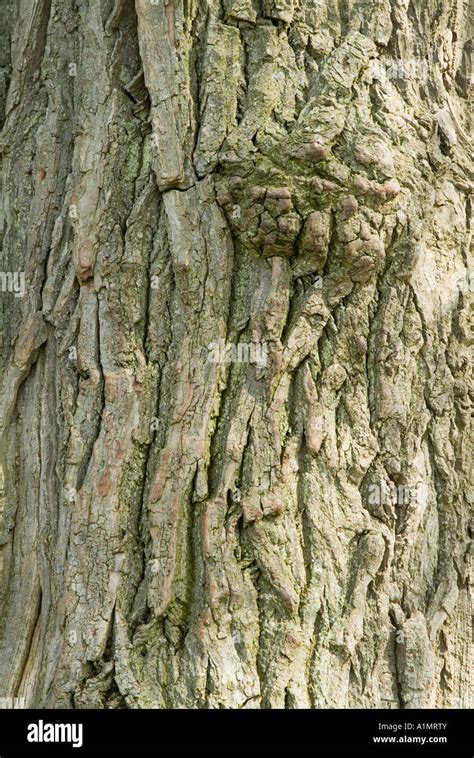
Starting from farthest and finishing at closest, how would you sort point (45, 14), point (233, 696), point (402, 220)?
point (45, 14) → point (402, 220) → point (233, 696)

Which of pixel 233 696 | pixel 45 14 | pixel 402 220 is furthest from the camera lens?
pixel 45 14

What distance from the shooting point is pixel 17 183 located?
2973mm

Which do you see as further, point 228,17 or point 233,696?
point 228,17

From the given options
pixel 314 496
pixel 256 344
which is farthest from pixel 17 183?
pixel 314 496

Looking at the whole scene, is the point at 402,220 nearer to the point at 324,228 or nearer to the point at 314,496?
the point at 324,228

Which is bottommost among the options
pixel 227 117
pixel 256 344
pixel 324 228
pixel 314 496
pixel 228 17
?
pixel 314 496

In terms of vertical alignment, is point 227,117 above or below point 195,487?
above

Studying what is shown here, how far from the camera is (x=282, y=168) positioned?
2521mm

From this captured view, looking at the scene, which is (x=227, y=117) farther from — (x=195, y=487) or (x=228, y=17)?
(x=195, y=487)

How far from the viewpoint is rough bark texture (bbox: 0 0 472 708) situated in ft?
8.25

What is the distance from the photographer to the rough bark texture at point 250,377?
2.51 metres

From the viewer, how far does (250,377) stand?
257 cm

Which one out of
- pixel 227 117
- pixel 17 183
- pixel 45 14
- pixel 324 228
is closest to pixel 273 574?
pixel 324 228

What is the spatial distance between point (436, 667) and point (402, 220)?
4.42ft
